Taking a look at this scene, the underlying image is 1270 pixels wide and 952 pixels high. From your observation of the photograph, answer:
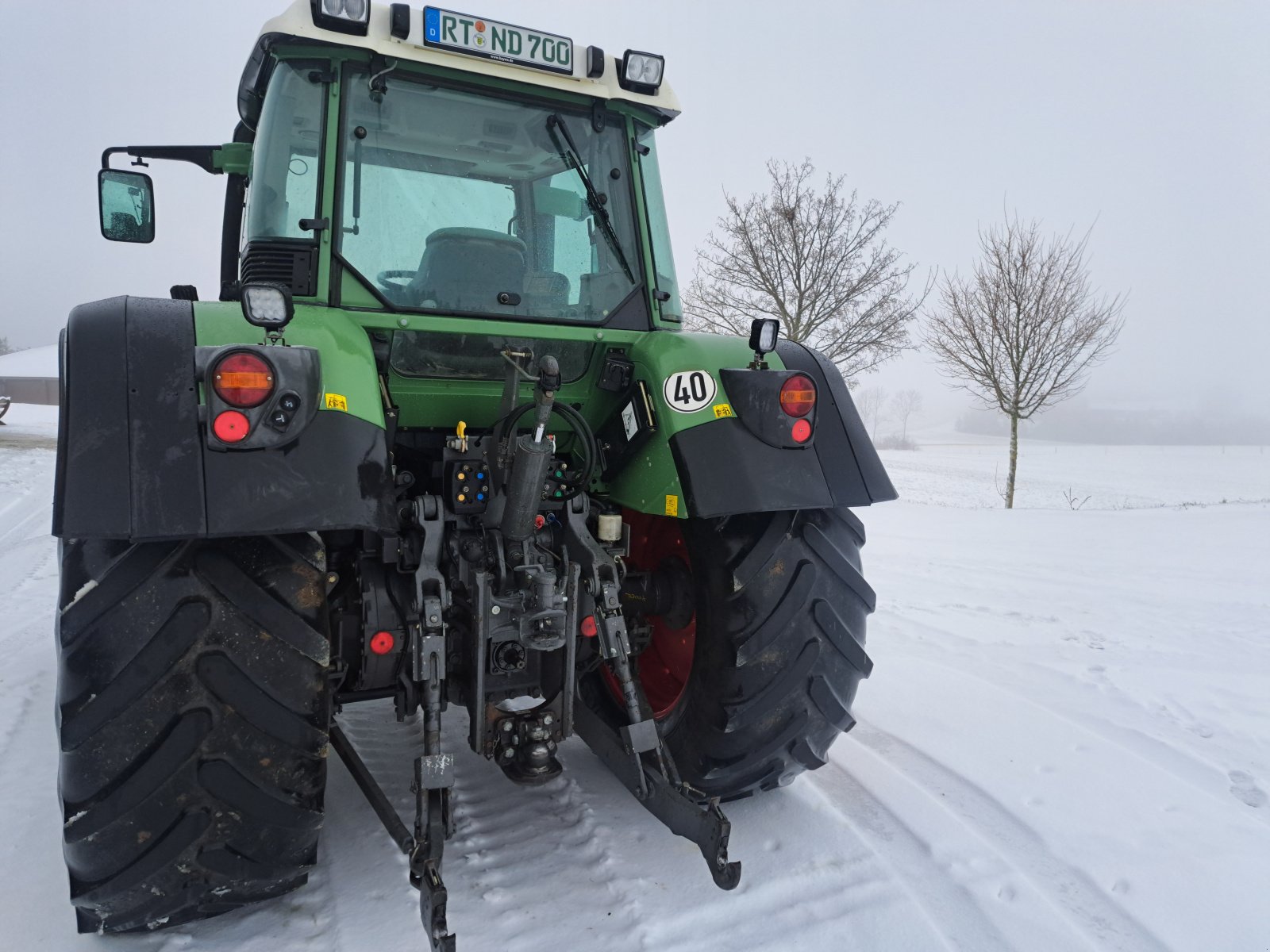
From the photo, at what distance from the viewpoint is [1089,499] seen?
19.2 meters

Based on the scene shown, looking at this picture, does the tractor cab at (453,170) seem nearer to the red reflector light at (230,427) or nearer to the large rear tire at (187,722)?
the red reflector light at (230,427)

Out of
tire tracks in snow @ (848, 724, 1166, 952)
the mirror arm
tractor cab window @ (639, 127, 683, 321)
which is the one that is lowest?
tire tracks in snow @ (848, 724, 1166, 952)

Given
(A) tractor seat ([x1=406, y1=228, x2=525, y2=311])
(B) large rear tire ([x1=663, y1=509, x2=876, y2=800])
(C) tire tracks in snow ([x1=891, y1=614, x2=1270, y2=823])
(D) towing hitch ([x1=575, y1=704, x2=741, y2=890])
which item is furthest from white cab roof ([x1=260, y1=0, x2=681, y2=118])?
(C) tire tracks in snow ([x1=891, y1=614, x2=1270, y2=823])

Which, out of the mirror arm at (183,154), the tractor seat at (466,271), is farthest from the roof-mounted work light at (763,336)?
the mirror arm at (183,154)

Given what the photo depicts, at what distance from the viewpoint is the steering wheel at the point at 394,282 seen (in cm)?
263

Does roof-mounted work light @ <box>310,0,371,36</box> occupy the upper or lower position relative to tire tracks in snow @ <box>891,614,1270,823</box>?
upper

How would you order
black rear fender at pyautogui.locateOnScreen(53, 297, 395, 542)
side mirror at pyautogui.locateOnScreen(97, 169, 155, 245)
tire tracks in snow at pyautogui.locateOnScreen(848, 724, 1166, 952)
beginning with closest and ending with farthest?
black rear fender at pyautogui.locateOnScreen(53, 297, 395, 542) < tire tracks in snow at pyautogui.locateOnScreen(848, 724, 1166, 952) < side mirror at pyautogui.locateOnScreen(97, 169, 155, 245)

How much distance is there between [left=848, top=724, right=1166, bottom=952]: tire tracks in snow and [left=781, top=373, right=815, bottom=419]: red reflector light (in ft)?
5.02

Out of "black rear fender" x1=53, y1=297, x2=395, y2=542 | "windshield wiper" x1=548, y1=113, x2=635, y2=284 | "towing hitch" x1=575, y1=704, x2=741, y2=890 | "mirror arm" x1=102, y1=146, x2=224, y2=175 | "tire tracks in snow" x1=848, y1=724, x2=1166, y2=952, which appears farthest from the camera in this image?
"mirror arm" x1=102, y1=146, x2=224, y2=175

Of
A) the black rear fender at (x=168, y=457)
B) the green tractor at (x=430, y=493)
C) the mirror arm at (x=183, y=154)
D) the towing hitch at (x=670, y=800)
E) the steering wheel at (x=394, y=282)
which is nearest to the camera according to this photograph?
the black rear fender at (x=168, y=457)

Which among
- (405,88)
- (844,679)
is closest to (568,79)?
(405,88)

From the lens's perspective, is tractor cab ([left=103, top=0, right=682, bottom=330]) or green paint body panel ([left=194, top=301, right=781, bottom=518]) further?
tractor cab ([left=103, top=0, right=682, bottom=330])

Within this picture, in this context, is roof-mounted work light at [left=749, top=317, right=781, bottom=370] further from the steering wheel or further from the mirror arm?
the mirror arm

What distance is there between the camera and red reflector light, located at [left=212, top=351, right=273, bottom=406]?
191 centimetres
